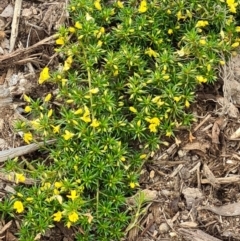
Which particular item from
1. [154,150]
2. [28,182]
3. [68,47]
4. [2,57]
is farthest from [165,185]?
[2,57]

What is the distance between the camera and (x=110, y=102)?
12.5 ft

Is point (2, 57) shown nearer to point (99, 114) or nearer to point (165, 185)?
point (99, 114)

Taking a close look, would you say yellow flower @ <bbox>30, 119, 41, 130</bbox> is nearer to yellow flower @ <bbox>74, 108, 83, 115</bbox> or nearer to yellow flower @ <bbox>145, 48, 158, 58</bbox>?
yellow flower @ <bbox>74, 108, 83, 115</bbox>

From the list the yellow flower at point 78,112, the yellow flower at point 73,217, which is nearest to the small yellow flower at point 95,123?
the yellow flower at point 78,112

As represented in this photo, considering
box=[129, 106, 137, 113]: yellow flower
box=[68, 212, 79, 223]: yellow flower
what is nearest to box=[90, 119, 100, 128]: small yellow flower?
box=[129, 106, 137, 113]: yellow flower

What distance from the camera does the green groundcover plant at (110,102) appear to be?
371cm

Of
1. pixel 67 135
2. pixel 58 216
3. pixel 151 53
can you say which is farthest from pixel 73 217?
pixel 151 53

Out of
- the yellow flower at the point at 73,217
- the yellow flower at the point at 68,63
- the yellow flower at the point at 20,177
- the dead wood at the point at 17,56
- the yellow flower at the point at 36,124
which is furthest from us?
the dead wood at the point at 17,56

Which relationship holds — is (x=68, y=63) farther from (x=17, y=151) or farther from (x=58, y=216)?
(x=58, y=216)

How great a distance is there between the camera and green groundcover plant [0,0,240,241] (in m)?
3.71

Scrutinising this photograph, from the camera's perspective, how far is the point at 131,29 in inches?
156

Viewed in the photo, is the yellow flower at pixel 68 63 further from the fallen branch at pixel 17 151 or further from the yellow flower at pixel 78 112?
the fallen branch at pixel 17 151

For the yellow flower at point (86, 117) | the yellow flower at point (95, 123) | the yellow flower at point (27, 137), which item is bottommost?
the yellow flower at point (27, 137)

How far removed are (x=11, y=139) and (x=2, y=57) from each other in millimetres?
595
